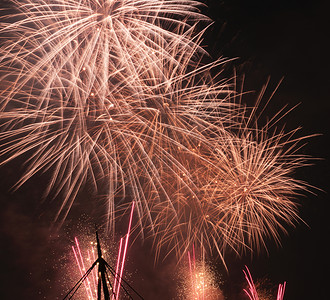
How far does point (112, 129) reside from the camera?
836 centimetres

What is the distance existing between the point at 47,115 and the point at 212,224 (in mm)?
4932

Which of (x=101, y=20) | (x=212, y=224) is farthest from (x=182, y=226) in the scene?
(x=101, y=20)

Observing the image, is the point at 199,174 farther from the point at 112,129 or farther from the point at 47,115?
the point at 47,115

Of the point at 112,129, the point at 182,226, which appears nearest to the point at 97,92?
the point at 112,129

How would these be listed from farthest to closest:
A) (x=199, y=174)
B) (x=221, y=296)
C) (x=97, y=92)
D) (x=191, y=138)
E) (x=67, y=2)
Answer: (x=221, y=296), (x=199, y=174), (x=191, y=138), (x=97, y=92), (x=67, y=2)

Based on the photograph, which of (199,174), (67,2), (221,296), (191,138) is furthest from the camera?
(221,296)

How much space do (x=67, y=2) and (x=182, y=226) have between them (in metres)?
5.88

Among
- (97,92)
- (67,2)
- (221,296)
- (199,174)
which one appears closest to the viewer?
(67,2)

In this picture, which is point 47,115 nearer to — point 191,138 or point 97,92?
point 97,92

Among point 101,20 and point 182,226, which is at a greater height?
point 101,20

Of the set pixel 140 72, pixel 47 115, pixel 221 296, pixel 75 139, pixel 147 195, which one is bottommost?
pixel 221 296

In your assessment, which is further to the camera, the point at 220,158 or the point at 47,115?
the point at 220,158

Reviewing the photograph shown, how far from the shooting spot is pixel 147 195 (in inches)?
364

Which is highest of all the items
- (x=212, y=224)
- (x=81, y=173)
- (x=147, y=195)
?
(x=81, y=173)
